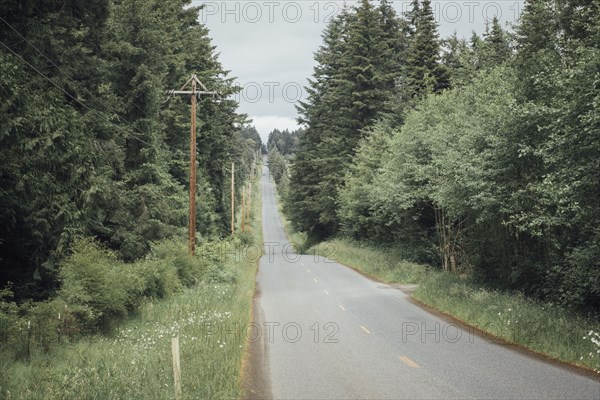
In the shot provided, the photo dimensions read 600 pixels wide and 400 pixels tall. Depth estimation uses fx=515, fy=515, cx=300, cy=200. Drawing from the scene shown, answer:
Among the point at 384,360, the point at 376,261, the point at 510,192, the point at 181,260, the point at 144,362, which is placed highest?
the point at 510,192

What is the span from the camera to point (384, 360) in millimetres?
11258

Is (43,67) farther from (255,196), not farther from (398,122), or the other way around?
(255,196)

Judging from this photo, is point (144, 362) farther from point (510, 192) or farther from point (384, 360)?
point (510, 192)

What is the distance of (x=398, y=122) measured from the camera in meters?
42.8

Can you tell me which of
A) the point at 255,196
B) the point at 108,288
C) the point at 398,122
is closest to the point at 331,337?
the point at 108,288

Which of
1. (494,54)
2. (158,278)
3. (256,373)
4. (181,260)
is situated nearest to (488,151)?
(256,373)

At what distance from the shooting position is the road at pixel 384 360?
8.90 meters

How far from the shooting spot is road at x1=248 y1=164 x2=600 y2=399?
29.2 ft

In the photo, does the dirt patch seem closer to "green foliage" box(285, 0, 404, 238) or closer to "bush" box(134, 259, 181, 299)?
"bush" box(134, 259, 181, 299)

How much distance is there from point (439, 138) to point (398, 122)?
740 inches

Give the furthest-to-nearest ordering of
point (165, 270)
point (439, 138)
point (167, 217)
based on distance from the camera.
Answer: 1. point (167, 217)
2. point (439, 138)
3. point (165, 270)

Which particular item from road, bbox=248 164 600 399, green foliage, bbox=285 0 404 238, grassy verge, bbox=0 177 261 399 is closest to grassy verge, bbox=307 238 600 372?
road, bbox=248 164 600 399

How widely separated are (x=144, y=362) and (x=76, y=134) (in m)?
6.17

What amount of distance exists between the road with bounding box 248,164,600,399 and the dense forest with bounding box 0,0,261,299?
5693 millimetres
